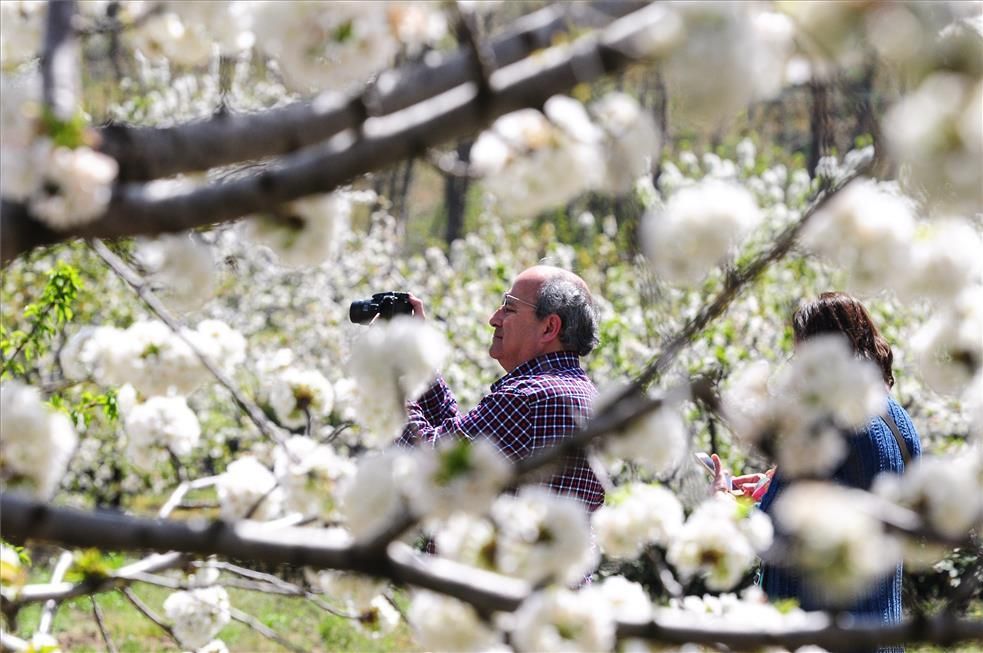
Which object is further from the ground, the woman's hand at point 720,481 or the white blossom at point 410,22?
the white blossom at point 410,22

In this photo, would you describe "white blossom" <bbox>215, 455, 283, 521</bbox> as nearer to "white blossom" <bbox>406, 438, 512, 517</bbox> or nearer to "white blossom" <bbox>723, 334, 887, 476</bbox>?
"white blossom" <bbox>406, 438, 512, 517</bbox>

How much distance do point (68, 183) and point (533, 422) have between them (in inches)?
83.2

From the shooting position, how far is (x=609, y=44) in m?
1.46

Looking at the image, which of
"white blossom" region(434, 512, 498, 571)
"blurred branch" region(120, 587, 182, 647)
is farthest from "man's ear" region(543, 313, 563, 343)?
"white blossom" region(434, 512, 498, 571)

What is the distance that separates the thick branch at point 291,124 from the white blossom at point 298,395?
929 millimetres

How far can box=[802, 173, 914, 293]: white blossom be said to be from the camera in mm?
→ 1628

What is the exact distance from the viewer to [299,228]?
1653mm

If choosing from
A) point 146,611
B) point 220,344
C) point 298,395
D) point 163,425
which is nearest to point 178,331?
point 220,344

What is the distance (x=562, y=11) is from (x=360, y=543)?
2.72 ft

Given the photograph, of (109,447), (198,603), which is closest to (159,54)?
(198,603)

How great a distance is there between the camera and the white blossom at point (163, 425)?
2.26m

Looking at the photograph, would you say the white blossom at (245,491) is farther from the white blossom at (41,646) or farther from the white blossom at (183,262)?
the white blossom at (41,646)

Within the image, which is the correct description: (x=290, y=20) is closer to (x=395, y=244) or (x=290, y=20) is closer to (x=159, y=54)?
(x=159, y=54)

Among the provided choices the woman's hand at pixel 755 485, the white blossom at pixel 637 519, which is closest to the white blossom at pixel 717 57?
the white blossom at pixel 637 519
